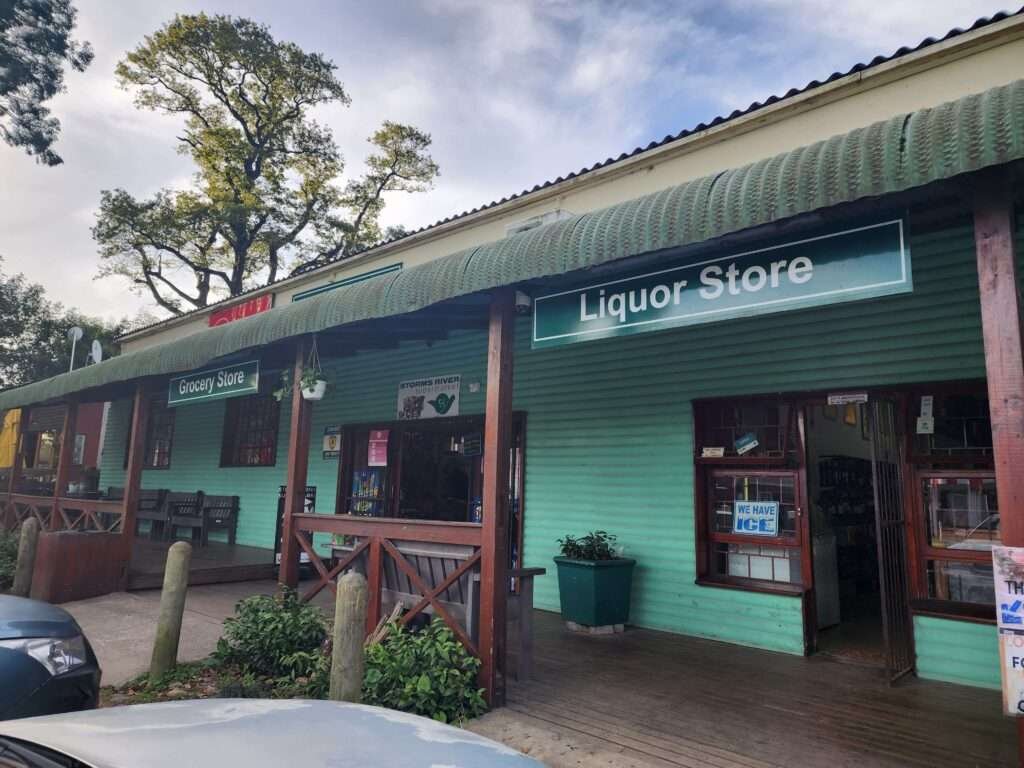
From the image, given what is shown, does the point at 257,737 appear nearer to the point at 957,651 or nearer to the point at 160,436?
the point at 957,651

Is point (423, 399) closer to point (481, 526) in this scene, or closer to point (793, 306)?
point (481, 526)

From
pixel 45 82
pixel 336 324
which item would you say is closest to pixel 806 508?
pixel 336 324

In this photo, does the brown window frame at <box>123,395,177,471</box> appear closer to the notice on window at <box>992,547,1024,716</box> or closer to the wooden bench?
the wooden bench

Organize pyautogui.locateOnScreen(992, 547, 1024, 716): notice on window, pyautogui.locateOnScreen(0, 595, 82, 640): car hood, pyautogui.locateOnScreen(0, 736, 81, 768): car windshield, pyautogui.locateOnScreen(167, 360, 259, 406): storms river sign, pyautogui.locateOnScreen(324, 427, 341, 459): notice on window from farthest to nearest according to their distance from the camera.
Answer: pyautogui.locateOnScreen(324, 427, 341, 459): notice on window, pyautogui.locateOnScreen(167, 360, 259, 406): storms river sign, pyautogui.locateOnScreen(0, 595, 82, 640): car hood, pyautogui.locateOnScreen(992, 547, 1024, 716): notice on window, pyautogui.locateOnScreen(0, 736, 81, 768): car windshield

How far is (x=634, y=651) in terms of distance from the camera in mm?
5680

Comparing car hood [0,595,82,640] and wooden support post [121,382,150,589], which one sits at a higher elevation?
wooden support post [121,382,150,589]

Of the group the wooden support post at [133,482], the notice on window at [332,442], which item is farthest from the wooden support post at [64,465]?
the notice on window at [332,442]

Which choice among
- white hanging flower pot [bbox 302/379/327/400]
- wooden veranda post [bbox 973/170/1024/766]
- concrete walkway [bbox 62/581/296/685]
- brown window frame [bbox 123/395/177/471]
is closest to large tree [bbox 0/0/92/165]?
brown window frame [bbox 123/395/177/471]

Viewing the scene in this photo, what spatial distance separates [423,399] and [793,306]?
637 centimetres

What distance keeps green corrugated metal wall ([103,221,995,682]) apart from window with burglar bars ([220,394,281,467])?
408 cm

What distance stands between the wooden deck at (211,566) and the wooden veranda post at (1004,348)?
26.2 feet

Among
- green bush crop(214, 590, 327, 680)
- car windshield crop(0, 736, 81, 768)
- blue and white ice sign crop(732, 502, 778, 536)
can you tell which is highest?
blue and white ice sign crop(732, 502, 778, 536)

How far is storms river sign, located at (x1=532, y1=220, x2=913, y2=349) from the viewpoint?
3.16 meters

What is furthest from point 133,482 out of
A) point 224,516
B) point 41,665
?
point 41,665
